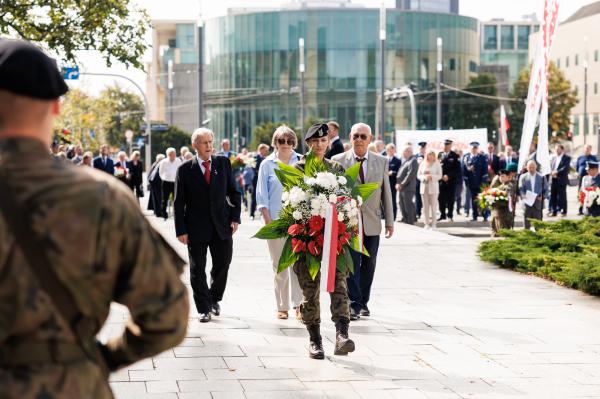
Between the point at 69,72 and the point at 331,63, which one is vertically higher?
the point at 331,63

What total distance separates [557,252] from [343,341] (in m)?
6.80

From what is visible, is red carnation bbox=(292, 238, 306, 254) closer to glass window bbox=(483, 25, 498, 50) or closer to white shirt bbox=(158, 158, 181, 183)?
white shirt bbox=(158, 158, 181, 183)

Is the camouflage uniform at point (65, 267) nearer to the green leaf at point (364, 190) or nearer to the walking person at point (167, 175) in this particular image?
the green leaf at point (364, 190)

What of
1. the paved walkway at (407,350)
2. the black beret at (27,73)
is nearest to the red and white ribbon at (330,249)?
the paved walkway at (407,350)

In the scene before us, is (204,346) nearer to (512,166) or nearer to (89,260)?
(89,260)

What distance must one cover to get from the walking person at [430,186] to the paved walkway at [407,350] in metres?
11.1

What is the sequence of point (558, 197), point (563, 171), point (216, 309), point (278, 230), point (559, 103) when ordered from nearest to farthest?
point (278, 230)
point (216, 309)
point (558, 197)
point (563, 171)
point (559, 103)

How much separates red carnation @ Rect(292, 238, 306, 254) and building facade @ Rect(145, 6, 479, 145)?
281 feet

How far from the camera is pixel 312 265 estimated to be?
8.10 metres

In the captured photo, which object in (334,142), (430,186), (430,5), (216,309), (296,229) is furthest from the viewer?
(430,5)

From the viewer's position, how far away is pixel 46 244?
2.53 metres

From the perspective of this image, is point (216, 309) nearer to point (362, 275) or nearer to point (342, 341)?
point (362, 275)

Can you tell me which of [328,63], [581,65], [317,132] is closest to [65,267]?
[317,132]

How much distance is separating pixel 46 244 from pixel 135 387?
4.61 m
